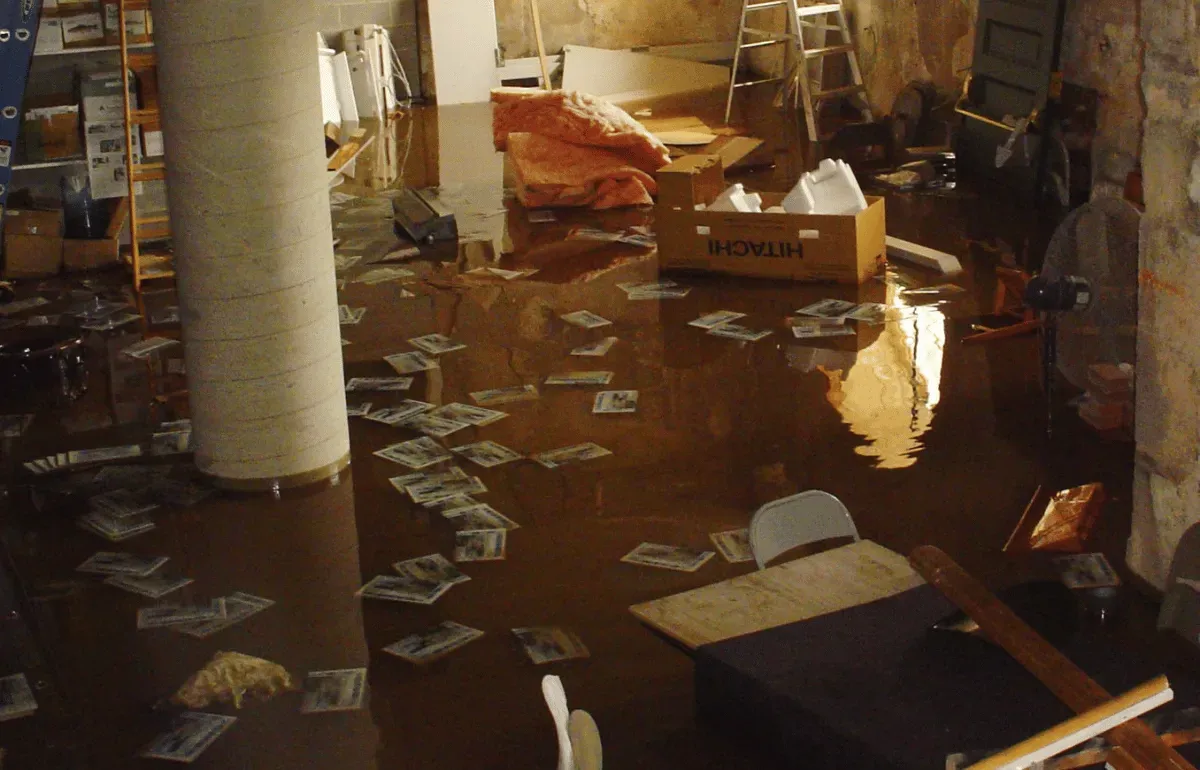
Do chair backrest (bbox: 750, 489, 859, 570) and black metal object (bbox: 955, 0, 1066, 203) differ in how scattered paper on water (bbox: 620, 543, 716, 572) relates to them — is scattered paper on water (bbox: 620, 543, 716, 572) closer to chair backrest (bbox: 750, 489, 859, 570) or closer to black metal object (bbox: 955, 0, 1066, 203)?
Answer: chair backrest (bbox: 750, 489, 859, 570)

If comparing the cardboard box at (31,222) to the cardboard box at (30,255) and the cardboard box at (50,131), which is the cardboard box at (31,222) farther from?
the cardboard box at (50,131)

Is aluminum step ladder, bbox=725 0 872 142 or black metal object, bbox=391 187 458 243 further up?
aluminum step ladder, bbox=725 0 872 142

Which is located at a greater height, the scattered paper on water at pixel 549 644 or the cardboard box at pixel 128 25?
the cardboard box at pixel 128 25

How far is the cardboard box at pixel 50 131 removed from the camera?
7680mm

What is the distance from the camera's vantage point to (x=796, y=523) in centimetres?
346

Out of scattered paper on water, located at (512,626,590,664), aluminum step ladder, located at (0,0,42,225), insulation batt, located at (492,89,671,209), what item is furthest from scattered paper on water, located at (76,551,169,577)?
insulation batt, located at (492,89,671,209)

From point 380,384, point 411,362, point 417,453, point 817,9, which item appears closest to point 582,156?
point 817,9

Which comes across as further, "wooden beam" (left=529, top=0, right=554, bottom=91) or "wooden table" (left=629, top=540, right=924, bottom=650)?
"wooden beam" (left=529, top=0, right=554, bottom=91)

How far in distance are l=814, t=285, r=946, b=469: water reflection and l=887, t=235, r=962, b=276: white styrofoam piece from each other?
0.59m

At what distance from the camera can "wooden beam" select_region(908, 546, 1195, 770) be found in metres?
2.56

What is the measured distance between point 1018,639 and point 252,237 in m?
2.89

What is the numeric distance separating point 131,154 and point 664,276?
2875 mm

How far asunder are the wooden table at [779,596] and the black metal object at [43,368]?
3.45m

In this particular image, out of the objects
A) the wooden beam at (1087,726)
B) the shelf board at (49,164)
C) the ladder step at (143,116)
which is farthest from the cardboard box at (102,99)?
the wooden beam at (1087,726)
